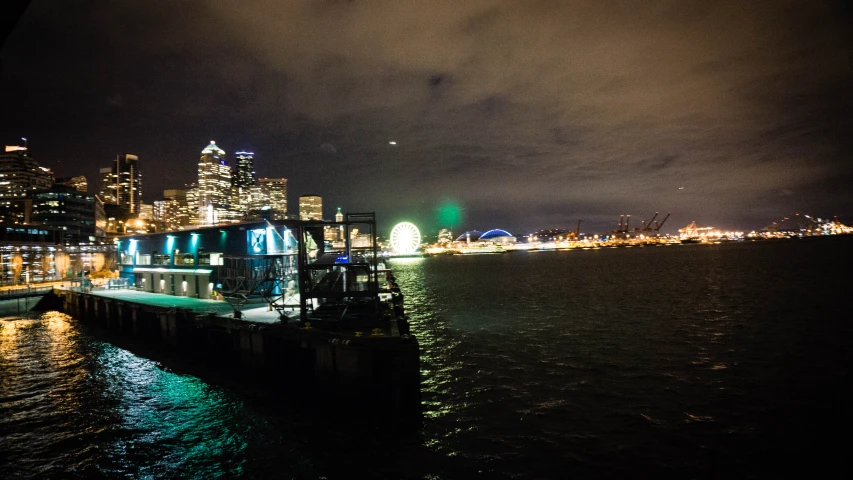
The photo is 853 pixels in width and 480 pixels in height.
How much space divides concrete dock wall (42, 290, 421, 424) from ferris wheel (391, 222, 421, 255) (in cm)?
7691

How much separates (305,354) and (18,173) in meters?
205

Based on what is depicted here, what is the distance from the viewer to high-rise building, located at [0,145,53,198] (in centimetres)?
14962

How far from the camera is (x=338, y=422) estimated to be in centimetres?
1430

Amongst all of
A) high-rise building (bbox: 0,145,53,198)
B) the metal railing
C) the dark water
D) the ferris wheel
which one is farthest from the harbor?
high-rise building (bbox: 0,145,53,198)

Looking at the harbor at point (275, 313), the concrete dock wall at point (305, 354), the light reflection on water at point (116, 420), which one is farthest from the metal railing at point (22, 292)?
the concrete dock wall at point (305, 354)

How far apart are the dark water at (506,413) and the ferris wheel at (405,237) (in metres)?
75.1

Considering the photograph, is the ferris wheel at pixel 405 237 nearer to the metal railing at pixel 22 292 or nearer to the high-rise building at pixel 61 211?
the metal railing at pixel 22 292

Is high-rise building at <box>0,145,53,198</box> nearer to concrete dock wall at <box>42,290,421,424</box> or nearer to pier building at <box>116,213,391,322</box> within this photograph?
pier building at <box>116,213,391,322</box>

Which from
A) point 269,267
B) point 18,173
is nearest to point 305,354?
point 269,267

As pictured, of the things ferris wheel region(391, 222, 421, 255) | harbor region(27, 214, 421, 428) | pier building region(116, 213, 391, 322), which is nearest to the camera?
harbor region(27, 214, 421, 428)

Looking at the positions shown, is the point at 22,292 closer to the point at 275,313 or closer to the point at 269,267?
the point at 269,267

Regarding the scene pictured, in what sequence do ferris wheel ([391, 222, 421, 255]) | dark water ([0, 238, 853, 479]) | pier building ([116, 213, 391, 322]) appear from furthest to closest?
ferris wheel ([391, 222, 421, 255]), pier building ([116, 213, 391, 322]), dark water ([0, 238, 853, 479])

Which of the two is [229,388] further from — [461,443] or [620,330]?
[620,330]

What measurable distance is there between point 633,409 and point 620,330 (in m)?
15.2
